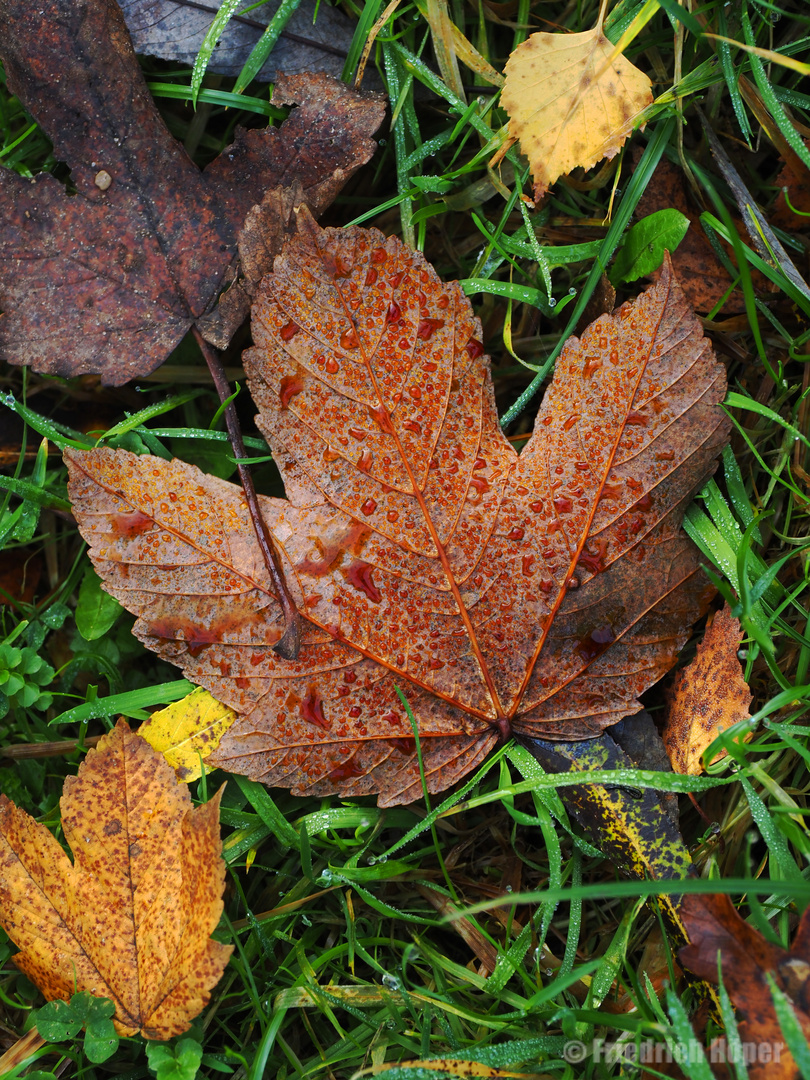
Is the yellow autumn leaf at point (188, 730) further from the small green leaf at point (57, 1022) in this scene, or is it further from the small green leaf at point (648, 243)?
the small green leaf at point (648, 243)

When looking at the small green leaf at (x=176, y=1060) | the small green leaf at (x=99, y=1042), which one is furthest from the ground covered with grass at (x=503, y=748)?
the small green leaf at (x=99, y=1042)

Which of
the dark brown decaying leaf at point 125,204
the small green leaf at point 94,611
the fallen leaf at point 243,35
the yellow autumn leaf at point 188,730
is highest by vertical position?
the fallen leaf at point 243,35

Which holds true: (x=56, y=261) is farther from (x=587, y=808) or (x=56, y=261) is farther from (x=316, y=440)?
(x=587, y=808)

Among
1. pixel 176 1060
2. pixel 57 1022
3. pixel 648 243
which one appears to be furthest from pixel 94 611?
pixel 648 243

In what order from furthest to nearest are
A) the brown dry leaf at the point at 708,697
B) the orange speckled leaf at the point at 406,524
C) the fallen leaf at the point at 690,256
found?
1. the fallen leaf at the point at 690,256
2. the brown dry leaf at the point at 708,697
3. the orange speckled leaf at the point at 406,524

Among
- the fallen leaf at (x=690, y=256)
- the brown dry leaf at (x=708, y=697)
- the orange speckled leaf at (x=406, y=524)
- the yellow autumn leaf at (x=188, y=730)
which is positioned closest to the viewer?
the orange speckled leaf at (x=406, y=524)

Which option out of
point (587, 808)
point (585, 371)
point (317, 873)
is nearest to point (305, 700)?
point (317, 873)

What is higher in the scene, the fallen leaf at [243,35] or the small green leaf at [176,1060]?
the fallen leaf at [243,35]
